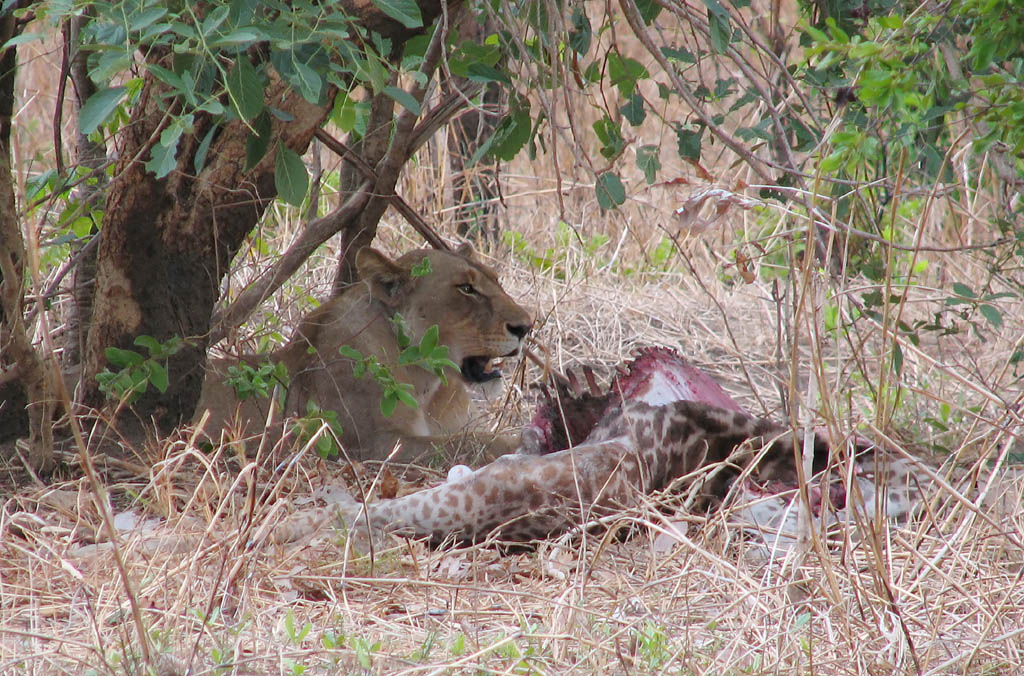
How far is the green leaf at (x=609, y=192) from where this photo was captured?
9.78ft

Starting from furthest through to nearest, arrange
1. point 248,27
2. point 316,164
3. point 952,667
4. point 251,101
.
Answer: point 316,164 → point 251,101 → point 248,27 → point 952,667

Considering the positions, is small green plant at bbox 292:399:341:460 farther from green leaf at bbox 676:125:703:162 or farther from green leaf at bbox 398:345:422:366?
green leaf at bbox 676:125:703:162

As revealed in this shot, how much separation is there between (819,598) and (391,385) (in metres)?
1.65

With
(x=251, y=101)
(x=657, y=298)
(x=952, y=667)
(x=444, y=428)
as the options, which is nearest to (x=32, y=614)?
(x=251, y=101)

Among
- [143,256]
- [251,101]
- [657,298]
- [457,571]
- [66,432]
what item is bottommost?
[657,298]

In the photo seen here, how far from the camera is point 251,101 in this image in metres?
2.61

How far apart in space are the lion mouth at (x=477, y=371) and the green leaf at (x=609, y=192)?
1.72 m

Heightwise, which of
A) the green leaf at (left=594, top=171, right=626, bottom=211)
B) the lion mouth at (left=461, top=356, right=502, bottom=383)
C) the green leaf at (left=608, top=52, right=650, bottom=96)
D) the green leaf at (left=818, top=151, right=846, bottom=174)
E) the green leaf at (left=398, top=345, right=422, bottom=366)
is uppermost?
the green leaf at (left=608, top=52, right=650, bottom=96)

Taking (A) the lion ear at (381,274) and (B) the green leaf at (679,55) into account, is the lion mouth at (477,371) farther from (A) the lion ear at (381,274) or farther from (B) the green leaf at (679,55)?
(B) the green leaf at (679,55)

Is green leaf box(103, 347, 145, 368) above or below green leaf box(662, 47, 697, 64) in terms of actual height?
below

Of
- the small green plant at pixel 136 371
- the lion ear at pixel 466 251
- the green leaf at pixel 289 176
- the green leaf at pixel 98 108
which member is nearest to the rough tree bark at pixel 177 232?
the small green plant at pixel 136 371

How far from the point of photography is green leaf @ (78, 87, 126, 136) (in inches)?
96.2

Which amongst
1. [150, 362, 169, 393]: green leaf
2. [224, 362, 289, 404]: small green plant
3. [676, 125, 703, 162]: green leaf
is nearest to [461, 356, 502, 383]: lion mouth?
[224, 362, 289, 404]: small green plant

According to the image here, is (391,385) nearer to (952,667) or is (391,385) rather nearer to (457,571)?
(457,571)
